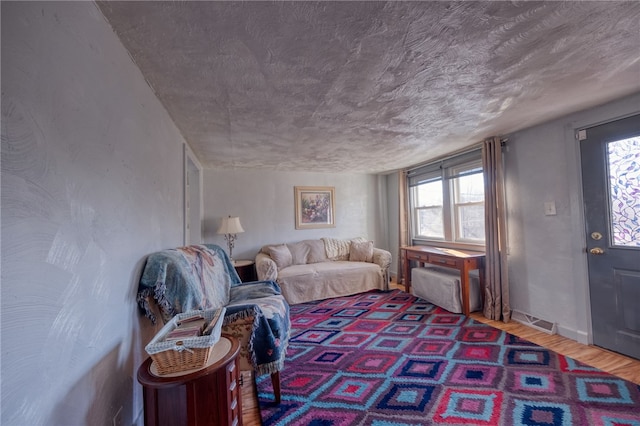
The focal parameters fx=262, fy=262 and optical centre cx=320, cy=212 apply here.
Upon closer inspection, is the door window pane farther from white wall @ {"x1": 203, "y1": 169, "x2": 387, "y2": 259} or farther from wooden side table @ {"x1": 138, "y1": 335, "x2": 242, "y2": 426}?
white wall @ {"x1": 203, "y1": 169, "x2": 387, "y2": 259}

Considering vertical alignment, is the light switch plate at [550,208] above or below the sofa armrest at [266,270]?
above

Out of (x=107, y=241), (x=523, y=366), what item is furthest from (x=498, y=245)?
(x=107, y=241)

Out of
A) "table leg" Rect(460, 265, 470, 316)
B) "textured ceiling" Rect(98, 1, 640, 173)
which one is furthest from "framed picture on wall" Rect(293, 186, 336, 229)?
"table leg" Rect(460, 265, 470, 316)

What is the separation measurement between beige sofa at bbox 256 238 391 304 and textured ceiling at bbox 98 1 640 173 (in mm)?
Result: 2078

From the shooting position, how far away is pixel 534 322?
2807mm

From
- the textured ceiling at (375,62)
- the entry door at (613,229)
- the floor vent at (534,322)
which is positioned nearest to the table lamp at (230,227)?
the textured ceiling at (375,62)

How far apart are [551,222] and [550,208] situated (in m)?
0.14

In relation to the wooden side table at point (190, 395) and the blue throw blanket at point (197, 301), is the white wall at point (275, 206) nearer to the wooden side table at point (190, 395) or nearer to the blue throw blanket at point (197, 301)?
the blue throw blanket at point (197, 301)

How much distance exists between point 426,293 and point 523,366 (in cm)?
160

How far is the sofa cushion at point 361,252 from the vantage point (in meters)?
4.50

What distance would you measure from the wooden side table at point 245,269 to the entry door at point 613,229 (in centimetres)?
395

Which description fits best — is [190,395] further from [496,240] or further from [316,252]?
[316,252]

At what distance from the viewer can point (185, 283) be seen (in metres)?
1.59

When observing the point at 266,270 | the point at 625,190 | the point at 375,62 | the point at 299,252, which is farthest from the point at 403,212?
the point at 375,62
